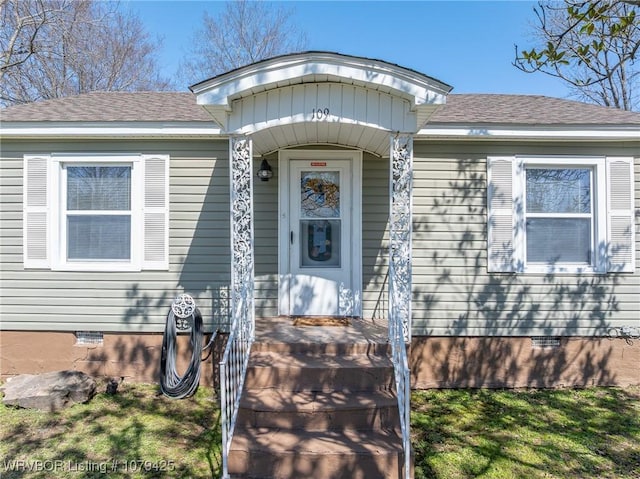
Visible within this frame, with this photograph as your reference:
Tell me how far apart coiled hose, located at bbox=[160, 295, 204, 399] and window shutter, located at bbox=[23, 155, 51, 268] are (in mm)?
1823

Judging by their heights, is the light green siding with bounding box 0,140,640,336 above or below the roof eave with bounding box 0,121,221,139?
below

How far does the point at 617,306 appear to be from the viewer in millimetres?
4844

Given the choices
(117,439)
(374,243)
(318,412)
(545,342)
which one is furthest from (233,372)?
(545,342)

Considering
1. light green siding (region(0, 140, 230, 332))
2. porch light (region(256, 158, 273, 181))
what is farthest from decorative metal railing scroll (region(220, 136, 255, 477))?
light green siding (region(0, 140, 230, 332))

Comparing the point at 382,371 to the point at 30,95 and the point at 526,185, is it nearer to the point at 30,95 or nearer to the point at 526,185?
the point at 526,185

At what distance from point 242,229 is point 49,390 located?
8.85 feet

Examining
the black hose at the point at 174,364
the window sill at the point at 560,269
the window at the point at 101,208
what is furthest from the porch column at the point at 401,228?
the window at the point at 101,208

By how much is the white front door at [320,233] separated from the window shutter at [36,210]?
2.90m

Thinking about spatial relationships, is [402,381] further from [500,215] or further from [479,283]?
[500,215]

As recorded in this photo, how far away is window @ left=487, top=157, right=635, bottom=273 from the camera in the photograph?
4.81 meters

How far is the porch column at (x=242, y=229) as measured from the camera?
12.6ft

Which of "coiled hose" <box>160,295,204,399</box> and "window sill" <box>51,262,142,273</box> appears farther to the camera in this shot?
"window sill" <box>51,262,142,273</box>

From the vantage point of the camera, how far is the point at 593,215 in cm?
487

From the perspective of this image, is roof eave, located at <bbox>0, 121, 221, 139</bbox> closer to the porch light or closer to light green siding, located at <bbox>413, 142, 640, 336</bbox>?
the porch light
